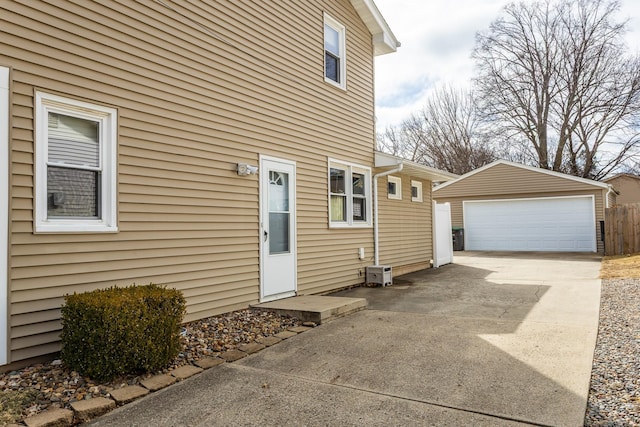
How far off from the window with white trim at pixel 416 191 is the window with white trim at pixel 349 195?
244cm

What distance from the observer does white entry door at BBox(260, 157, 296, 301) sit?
232 inches

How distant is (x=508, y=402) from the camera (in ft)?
9.11

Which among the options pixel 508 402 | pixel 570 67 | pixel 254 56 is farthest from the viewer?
pixel 570 67

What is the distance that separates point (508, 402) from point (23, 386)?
3523mm

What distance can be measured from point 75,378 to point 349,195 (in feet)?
18.6

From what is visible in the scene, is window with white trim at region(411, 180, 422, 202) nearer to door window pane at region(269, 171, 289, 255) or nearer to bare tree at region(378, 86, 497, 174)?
door window pane at region(269, 171, 289, 255)

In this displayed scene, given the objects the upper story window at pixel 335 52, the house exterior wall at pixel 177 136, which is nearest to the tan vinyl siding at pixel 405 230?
the house exterior wall at pixel 177 136

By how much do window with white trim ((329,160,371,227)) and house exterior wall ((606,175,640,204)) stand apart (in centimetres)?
2671

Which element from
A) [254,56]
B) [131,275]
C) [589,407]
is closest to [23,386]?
[131,275]

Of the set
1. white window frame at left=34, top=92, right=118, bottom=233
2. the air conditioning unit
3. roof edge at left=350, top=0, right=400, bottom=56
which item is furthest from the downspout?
white window frame at left=34, top=92, right=118, bottom=233

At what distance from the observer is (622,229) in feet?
42.8

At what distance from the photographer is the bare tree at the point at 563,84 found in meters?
20.0

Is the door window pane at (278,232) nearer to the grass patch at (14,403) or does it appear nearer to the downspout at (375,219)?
the downspout at (375,219)

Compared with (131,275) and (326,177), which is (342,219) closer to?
(326,177)
